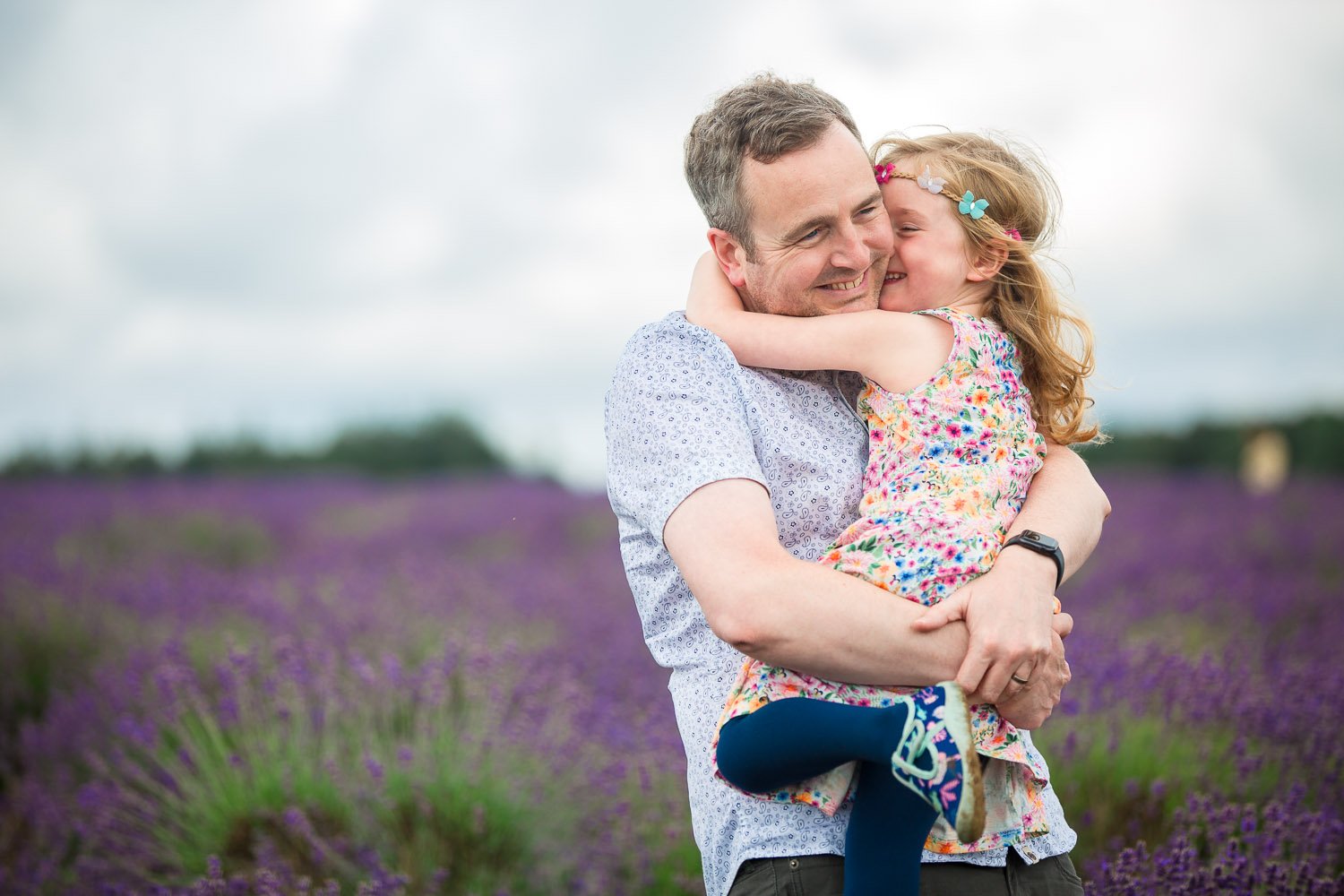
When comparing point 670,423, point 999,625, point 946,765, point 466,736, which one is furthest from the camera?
point 466,736

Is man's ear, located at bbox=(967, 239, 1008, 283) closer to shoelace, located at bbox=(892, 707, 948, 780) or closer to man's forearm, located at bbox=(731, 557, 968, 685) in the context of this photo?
man's forearm, located at bbox=(731, 557, 968, 685)

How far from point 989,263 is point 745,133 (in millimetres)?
570

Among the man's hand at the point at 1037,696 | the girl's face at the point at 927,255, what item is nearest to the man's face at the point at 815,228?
the girl's face at the point at 927,255

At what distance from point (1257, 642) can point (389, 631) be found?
411 centimetres

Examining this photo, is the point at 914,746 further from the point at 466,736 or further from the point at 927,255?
the point at 466,736

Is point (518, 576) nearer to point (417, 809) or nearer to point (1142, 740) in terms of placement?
point (417, 809)

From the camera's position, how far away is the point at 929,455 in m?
1.77

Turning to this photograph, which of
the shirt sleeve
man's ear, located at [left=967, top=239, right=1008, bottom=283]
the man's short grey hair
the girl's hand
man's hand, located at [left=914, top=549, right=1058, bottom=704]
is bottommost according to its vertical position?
man's hand, located at [left=914, top=549, right=1058, bottom=704]

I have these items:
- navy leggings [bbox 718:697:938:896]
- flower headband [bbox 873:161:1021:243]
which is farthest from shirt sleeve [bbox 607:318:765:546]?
flower headband [bbox 873:161:1021:243]

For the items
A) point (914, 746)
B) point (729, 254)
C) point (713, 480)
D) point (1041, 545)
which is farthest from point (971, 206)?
point (914, 746)

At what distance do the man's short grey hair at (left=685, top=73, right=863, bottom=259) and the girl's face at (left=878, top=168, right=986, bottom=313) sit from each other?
0.59ft

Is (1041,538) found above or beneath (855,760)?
above

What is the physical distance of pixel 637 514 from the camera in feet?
5.53

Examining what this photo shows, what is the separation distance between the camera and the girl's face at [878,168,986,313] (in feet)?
6.79
